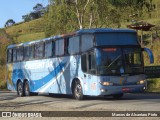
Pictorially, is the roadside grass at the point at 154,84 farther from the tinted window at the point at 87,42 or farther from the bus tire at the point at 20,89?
the tinted window at the point at 87,42

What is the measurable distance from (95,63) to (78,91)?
2278 mm

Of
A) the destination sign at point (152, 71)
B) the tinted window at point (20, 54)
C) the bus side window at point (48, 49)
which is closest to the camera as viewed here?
the bus side window at point (48, 49)

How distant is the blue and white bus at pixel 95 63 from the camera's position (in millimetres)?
20297

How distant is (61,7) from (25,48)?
17.5 m

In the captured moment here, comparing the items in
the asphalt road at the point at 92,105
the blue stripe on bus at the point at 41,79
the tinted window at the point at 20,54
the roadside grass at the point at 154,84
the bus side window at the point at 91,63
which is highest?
the tinted window at the point at 20,54

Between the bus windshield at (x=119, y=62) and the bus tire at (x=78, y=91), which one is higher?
the bus windshield at (x=119, y=62)

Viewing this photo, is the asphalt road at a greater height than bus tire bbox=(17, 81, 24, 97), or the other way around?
bus tire bbox=(17, 81, 24, 97)

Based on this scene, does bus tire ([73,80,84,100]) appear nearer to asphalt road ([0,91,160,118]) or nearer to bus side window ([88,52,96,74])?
asphalt road ([0,91,160,118])

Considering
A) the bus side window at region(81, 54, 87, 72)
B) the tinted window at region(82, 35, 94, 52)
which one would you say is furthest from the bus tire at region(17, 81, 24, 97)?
the tinted window at region(82, 35, 94, 52)

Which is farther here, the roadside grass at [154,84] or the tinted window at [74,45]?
the roadside grass at [154,84]

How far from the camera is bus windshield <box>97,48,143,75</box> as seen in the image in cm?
2025

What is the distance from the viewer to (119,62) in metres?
20.4

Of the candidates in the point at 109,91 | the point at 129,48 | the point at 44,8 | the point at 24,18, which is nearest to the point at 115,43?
the point at 129,48

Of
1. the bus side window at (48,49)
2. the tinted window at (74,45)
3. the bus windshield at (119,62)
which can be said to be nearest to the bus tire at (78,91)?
the tinted window at (74,45)
